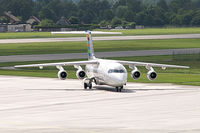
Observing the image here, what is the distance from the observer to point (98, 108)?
43844 mm

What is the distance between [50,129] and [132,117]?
6.83 meters

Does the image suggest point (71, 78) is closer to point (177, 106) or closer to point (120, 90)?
point (120, 90)

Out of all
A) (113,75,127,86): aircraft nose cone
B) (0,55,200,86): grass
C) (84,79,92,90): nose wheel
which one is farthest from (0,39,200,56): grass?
(113,75,127,86): aircraft nose cone

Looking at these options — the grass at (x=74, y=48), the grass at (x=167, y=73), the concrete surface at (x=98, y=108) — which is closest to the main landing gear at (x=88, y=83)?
the concrete surface at (x=98, y=108)

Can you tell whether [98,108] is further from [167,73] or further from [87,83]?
[167,73]

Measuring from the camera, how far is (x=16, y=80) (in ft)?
224

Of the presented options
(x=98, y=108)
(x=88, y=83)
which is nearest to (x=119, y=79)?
(x=88, y=83)

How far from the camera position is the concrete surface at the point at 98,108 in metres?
34.9

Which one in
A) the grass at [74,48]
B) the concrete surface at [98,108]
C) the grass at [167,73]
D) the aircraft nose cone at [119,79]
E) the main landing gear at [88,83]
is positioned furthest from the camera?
the grass at [74,48]

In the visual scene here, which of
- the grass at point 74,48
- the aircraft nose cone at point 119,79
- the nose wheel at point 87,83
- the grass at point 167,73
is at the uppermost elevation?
the aircraft nose cone at point 119,79

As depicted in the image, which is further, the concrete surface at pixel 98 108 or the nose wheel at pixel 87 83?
the nose wheel at pixel 87 83

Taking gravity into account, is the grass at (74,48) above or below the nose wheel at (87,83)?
below

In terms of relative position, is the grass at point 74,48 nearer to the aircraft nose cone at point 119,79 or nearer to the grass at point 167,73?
the grass at point 167,73

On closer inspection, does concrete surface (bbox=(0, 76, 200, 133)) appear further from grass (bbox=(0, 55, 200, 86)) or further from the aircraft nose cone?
grass (bbox=(0, 55, 200, 86))
